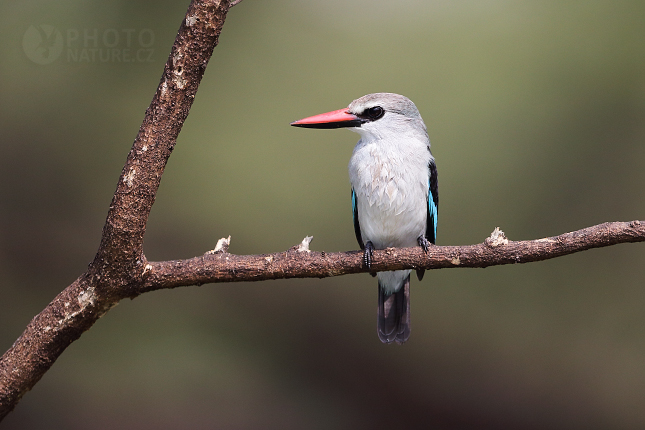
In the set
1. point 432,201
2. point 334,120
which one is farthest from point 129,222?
point 432,201

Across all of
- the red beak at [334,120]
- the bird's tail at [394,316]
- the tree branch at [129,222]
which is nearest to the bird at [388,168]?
the red beak at [334,120]

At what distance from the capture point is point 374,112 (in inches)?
93.7

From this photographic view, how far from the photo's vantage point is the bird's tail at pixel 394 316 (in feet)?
8.82

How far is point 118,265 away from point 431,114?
2633 millimetres

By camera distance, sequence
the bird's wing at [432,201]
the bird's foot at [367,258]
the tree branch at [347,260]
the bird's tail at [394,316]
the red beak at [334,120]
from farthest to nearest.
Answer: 1. the bird's tail at [394,316]
2. the bird's wing at [432,201]
3. the red beak at [334,120]
4. the bird's foot at [367,258]
5. the tree branch at [347,260]

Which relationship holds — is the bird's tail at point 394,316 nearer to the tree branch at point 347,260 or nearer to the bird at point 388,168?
the bird at point 388,168

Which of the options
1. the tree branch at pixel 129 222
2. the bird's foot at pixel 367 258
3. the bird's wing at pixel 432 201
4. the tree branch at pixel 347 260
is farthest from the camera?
the bird's wing at pixel 432 201

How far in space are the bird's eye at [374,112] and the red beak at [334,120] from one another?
4 cm

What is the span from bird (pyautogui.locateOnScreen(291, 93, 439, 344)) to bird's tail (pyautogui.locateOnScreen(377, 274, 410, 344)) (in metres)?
0.25

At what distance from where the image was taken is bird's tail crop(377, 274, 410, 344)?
2688 mm

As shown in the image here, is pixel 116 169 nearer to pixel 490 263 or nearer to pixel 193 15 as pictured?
pixel 193 15

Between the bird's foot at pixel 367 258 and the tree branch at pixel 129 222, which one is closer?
the tree branch at pixel 129 222

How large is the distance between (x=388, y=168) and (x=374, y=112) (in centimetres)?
27

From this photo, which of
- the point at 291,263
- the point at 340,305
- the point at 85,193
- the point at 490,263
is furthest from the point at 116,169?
the point at 490,263
